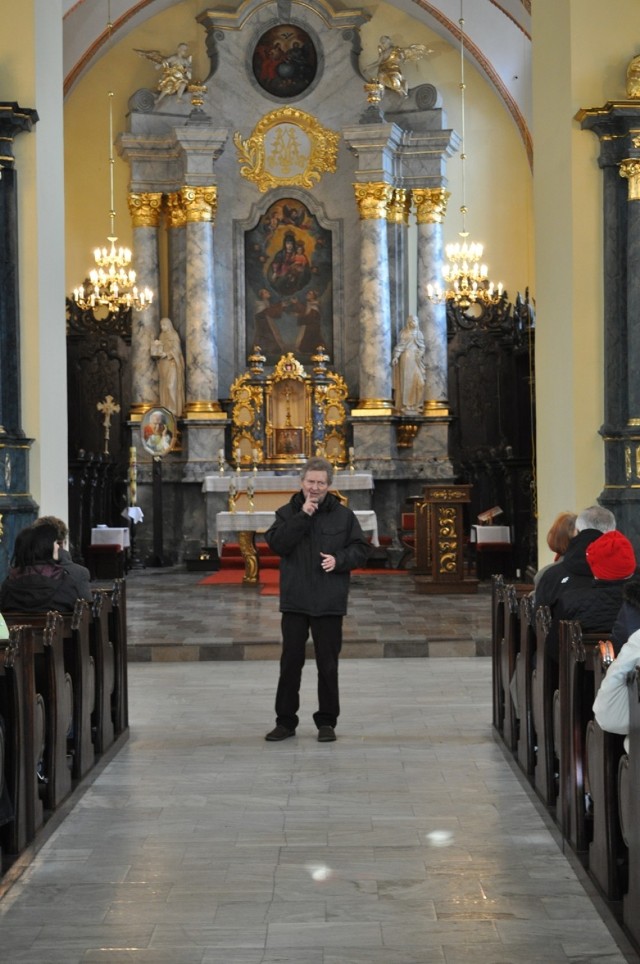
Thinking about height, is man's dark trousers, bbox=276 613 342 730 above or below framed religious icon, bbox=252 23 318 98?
below

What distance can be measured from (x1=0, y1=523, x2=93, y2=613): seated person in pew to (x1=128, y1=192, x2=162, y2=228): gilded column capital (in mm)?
13926

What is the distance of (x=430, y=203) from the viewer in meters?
20.2

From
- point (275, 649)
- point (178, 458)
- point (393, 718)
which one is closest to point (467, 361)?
point (178, 458)

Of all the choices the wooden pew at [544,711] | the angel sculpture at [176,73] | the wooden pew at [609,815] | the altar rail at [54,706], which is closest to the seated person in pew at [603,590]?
the wooden pew at [544,711]

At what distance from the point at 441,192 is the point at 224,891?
16.4 metres

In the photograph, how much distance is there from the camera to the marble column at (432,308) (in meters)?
20.1

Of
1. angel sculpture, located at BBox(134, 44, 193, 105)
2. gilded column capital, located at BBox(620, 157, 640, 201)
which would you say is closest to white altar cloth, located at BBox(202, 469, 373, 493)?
angel sculpture, located at BBox(134, 44, 193, 105)

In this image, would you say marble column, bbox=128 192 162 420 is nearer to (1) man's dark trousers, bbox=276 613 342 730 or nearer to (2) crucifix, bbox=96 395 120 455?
(2) crucifix, bbox=96 395 120 455

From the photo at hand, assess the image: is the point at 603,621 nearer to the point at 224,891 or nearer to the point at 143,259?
the point at 224,891

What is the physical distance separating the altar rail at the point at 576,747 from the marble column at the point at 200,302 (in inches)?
507

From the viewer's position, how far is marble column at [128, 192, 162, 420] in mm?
20094

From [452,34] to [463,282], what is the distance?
4.85 meters

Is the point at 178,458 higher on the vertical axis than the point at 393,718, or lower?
higher

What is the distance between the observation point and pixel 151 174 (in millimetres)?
20266
